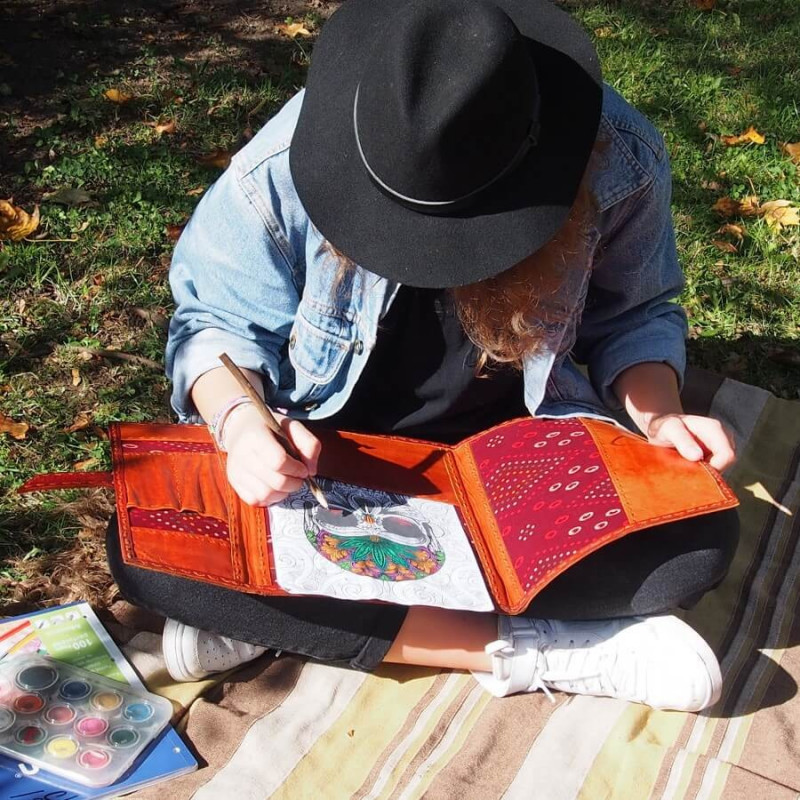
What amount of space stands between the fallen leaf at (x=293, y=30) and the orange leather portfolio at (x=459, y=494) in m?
2.63

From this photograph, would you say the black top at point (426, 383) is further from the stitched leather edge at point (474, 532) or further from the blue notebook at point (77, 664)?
the blue notebook at point (77, 664)

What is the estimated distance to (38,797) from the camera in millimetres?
1706

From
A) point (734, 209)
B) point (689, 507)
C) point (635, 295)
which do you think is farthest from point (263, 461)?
point (734, 209)

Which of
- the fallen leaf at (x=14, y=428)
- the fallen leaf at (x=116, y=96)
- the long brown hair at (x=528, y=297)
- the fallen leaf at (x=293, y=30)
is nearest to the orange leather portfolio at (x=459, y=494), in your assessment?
the long brown hair at (x=528, y=297)

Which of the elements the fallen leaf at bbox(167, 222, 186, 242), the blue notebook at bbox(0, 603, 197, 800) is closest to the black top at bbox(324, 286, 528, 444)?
the blue notebook at bbox(0, 603, 197, 800)

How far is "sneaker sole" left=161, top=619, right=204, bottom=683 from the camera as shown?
1.90 meters

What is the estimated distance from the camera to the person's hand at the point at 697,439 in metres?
1.79

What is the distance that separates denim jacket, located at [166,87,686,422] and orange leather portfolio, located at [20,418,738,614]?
12 cm

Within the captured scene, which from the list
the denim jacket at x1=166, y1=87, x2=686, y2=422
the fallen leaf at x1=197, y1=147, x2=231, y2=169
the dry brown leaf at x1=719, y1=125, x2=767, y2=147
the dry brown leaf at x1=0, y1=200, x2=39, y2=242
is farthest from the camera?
the dry brown leaf at x1=719, y1=125, x2=767, y2=147

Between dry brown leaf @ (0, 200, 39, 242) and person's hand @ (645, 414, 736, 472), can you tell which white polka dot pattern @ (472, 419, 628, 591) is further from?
dry brown leaf @ (0, 200, 39, 242)

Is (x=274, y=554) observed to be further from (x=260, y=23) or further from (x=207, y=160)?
(x=260, y=23)

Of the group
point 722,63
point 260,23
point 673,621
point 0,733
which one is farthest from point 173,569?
point 722,63

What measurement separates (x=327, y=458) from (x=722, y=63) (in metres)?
2.99

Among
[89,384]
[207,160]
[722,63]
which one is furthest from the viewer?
[722,63]
